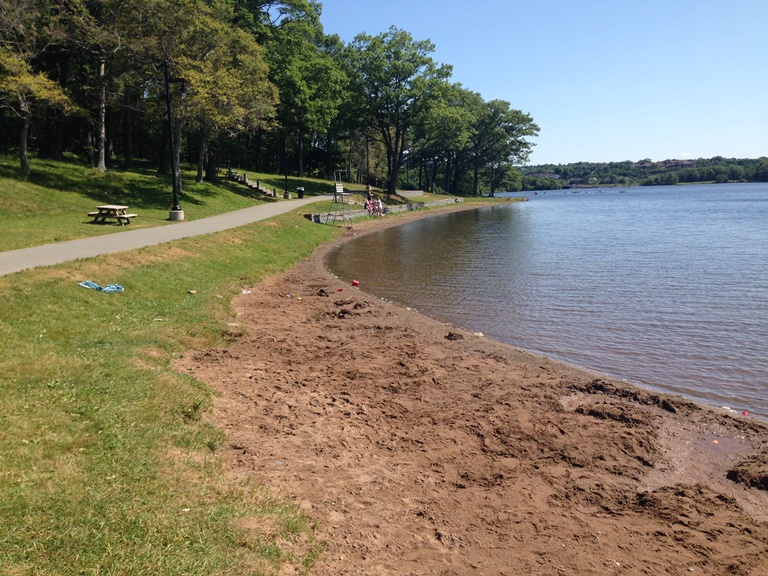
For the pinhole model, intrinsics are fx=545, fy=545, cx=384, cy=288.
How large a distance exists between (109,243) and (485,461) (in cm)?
1351

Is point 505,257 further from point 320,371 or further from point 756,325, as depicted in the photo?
point 320,371

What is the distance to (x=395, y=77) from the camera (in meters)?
53.7

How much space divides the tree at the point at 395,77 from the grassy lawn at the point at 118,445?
45677 millimetres

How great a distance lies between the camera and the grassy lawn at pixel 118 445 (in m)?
3.83

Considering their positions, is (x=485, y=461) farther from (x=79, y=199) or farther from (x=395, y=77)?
(x=395, y=77)

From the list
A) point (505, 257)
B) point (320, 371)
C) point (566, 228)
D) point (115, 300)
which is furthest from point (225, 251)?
point (566, 228)

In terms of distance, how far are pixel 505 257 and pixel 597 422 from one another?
57.7ft

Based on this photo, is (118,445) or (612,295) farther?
(612,295)

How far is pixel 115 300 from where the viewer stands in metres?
10.6

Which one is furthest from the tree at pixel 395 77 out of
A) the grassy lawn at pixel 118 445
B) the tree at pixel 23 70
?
the grassy lawn at pixel 118 445

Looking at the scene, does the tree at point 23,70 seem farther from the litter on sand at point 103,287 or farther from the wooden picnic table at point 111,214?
the litter on sand at point 103,287

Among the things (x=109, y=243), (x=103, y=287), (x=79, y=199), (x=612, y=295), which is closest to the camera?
(x=103, y=287)

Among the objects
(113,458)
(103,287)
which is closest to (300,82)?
(103,287)

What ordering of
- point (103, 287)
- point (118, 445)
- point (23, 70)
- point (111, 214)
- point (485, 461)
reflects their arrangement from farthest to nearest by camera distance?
point (23, 70), point (111, 214), point (103, 287), point (485, 461), point (118, 445)
